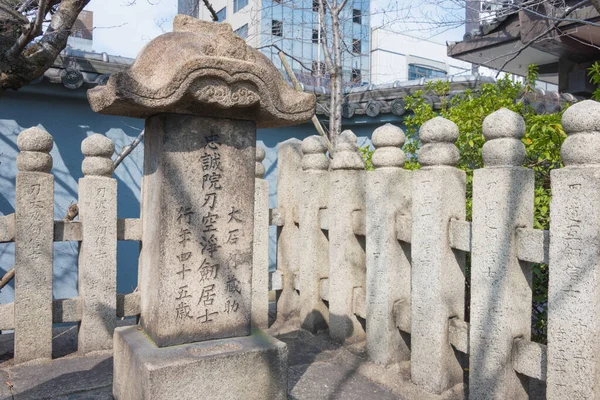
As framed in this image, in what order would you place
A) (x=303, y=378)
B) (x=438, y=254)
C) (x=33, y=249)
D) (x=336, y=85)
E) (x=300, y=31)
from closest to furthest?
(x=438, y=254), (x=303, y=378), (x=33, y=249), (x=336, y=85), (x=300, y=31)

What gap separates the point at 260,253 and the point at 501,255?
2.54m

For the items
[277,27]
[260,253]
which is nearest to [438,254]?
[260,253]

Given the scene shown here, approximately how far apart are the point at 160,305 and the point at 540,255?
84.2 inches

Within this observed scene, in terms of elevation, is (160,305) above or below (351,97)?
below

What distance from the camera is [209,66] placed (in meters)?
2.61

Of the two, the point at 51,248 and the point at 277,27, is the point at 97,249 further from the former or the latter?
the point at 277,27

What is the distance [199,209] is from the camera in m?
2.90

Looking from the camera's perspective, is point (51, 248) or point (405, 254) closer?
point (405, 254)

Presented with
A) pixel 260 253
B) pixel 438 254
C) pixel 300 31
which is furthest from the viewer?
pixel 300 31

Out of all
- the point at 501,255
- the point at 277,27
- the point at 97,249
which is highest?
the point at 277,27

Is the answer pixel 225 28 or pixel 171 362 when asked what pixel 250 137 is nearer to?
pixel 225 28

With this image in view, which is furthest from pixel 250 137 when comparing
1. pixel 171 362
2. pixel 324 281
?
pixel 324 281

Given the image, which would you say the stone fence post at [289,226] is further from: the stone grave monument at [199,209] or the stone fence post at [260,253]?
the stone grave monument at [199,209]

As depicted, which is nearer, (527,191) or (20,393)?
(527,191)
